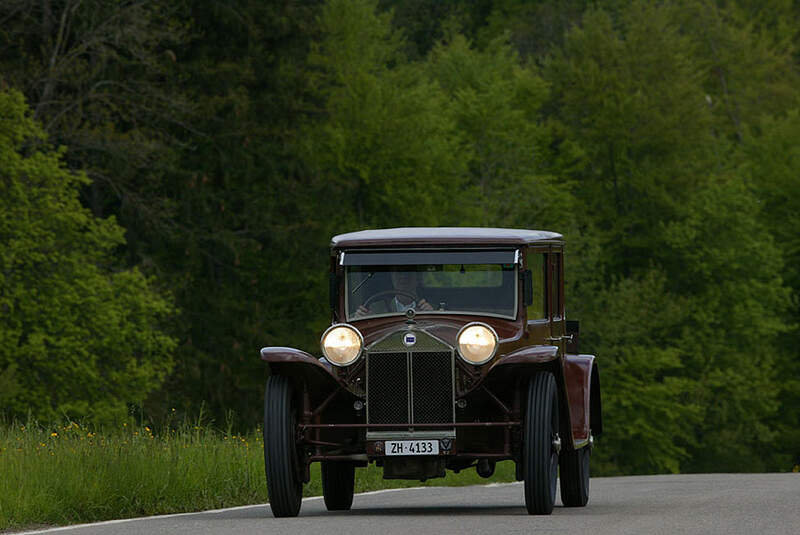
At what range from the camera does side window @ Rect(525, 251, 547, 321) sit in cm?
1525

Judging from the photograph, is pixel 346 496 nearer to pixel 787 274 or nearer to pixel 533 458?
pixel 533 458

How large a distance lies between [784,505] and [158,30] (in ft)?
105

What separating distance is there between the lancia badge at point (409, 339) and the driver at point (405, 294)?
80 centimetres

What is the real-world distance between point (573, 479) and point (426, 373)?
2.75 m

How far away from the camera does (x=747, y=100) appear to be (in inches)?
2975

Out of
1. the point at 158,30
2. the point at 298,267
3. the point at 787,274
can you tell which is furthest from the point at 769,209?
the point at 158,30

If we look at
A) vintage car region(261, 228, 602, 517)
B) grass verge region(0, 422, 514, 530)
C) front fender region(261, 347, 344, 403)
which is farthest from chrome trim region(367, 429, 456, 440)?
grass verge region(0, 422, 514, 530)

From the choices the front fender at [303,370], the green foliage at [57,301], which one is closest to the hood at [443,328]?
the front fender at [303,370]

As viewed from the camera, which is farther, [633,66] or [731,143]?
[731,143]

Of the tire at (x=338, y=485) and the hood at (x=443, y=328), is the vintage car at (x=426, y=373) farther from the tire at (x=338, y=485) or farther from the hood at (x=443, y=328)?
the tire at (x=338, y=485)

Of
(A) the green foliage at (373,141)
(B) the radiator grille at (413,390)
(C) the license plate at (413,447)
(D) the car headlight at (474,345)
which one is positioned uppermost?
(A) the green foliage at (373,141)

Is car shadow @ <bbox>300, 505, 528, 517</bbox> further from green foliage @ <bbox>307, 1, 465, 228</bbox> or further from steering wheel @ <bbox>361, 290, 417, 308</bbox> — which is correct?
green foliage @ <bbox>307, 1, 465, 228</bbox>

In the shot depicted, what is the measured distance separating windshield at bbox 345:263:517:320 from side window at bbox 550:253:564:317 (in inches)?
35.1

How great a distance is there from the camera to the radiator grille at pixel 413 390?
1400cm
